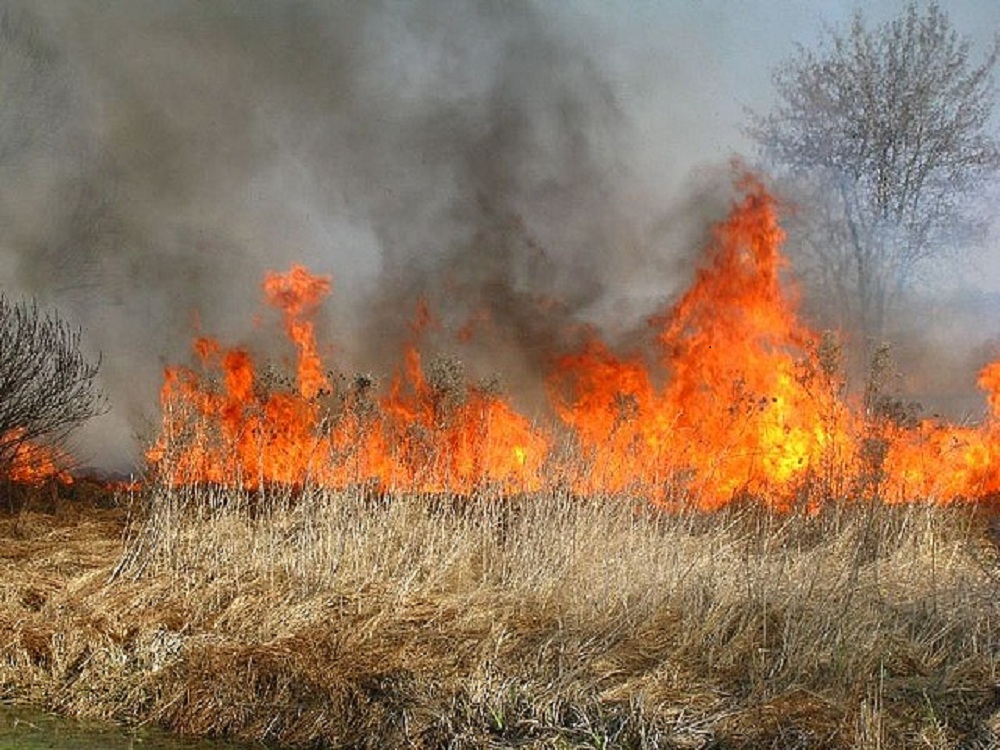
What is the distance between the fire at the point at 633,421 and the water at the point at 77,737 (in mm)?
3156

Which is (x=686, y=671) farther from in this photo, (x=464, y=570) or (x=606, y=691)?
(x=464, y=570)

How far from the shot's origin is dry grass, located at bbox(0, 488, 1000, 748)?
675 cm

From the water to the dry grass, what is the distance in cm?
18

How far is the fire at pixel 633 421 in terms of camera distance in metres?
10.5

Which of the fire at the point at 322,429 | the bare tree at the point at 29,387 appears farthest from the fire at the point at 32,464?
the fire at the point at 322,429

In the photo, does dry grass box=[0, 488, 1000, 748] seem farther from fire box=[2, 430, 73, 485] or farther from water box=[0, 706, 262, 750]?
fire box=[2, 430, 73, 485]

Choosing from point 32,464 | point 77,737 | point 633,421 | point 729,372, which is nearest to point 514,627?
point 77,737

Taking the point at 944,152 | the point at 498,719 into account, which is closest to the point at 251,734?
the point at 498,719

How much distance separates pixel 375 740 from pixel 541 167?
50.0 feet

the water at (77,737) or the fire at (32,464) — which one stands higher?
the fire at (32,464)

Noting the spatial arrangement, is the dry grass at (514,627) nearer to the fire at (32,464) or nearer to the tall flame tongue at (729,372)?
the fire at (32,464)

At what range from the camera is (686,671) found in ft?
23.7

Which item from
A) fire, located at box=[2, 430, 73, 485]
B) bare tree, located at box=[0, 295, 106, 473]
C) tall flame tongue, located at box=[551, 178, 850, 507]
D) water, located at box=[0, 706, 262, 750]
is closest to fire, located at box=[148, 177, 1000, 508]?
tall flame tongue, located at box=[551, 178, 850, 507]

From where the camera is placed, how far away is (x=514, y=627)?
26.7 ft
